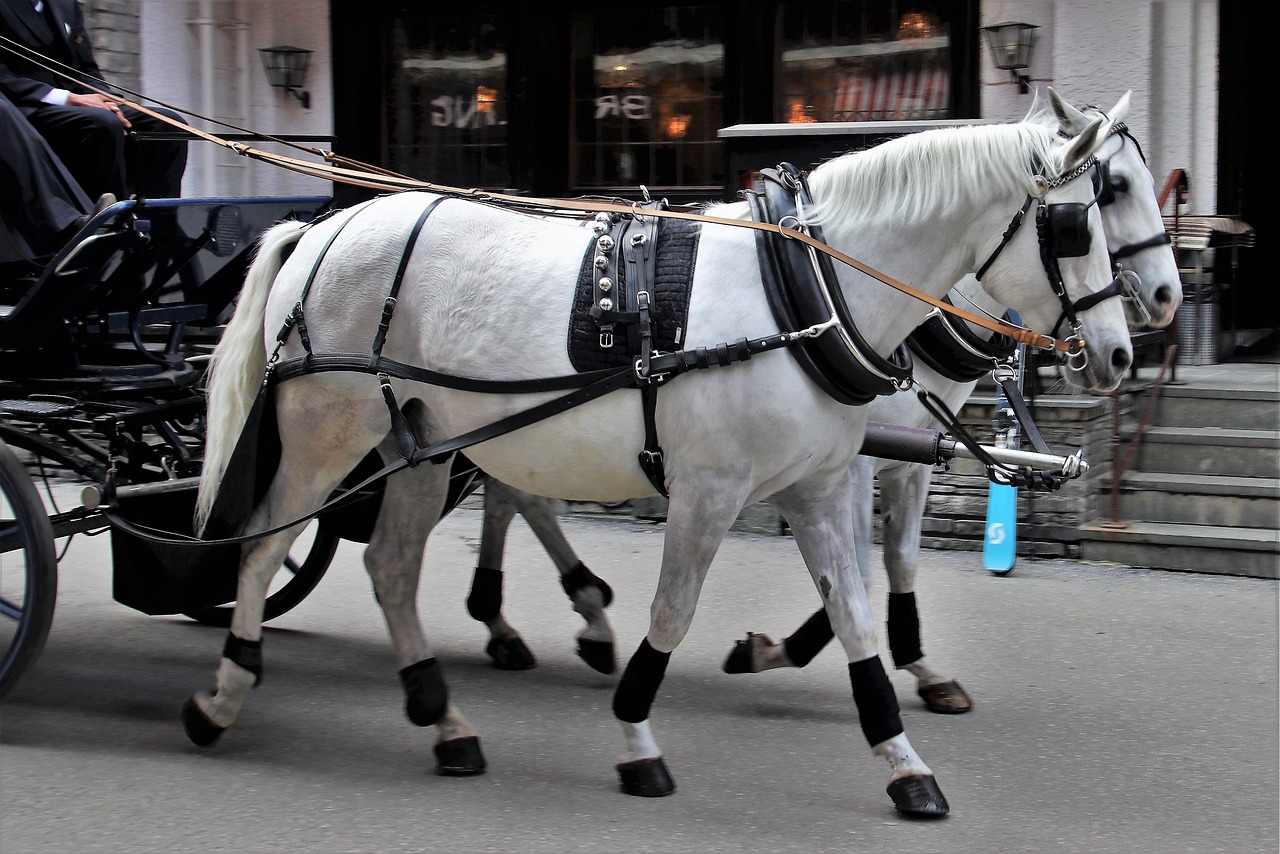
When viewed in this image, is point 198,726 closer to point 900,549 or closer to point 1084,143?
point 900,549

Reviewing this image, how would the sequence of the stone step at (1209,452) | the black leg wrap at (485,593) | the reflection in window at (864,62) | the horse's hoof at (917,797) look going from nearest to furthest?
the horse's hoof at (917,797) < the black leg wrap at (485,593) < the stone step at (1209,452) < the reflection in window at (864,62)

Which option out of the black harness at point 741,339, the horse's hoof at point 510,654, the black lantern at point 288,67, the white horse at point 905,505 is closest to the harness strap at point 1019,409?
the white horse at point 905,505

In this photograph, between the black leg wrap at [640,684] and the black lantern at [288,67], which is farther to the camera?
the black lantern at [288,67]

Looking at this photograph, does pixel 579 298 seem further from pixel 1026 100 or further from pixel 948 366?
pixel 1026 100

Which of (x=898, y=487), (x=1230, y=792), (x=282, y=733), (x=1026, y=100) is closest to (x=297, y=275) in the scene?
(x=282, y=733)

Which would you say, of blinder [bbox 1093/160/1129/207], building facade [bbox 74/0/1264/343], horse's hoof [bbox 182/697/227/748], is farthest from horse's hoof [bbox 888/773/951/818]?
building facade [bbox 74/0/1264/343]

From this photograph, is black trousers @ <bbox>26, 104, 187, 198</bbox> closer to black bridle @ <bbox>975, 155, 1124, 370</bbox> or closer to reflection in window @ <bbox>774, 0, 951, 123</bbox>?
black bridle @ <bbox>975, 155, 1124, 370</bbox>

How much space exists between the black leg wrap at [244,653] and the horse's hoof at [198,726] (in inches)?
7.2

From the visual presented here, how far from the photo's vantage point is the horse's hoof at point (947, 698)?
4.52m

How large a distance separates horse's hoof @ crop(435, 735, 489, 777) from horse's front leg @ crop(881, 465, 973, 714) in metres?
1.53

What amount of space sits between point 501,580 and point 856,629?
5.79ft

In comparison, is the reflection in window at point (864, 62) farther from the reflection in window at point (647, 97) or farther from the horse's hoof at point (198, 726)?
the horse's hoof at point (198, 726)

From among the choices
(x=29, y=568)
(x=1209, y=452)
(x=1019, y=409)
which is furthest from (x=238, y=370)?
(x=1209, y=452)

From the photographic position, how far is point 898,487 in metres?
4.61
